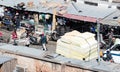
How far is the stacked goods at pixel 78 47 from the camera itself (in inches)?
1074

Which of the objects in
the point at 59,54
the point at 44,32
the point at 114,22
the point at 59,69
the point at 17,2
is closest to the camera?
the point at 59,69

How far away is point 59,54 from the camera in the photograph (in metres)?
27.6

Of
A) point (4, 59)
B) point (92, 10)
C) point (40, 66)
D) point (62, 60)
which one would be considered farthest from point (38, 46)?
point (62, 60)

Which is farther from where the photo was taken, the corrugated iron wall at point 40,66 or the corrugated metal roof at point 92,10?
the corrugated metal roof at point 92,10

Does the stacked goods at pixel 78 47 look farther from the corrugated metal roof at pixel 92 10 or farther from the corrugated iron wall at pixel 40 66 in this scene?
the corrugated metal roof at pixel 92 10

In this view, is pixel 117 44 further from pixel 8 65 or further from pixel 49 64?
pixel 8 65

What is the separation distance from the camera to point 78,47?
27.4 m

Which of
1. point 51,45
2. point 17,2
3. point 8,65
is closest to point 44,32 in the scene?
point 51,45

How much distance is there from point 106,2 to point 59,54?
24.3 ft

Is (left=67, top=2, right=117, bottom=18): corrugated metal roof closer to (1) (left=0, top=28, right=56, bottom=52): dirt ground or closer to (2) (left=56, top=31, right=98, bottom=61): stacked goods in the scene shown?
(1) (left=0, top=28, right=56, bottom=52): dirt ground

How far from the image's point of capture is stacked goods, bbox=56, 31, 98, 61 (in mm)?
27281

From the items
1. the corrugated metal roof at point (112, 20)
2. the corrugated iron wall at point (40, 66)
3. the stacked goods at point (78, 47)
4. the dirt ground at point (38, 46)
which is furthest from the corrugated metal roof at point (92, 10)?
the corrugated iron wall at point (40, 66)

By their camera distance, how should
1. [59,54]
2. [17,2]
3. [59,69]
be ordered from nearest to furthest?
[59,69] → [59,54] → [17,2]

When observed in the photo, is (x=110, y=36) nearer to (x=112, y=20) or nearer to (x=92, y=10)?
(x=112, y=20)
